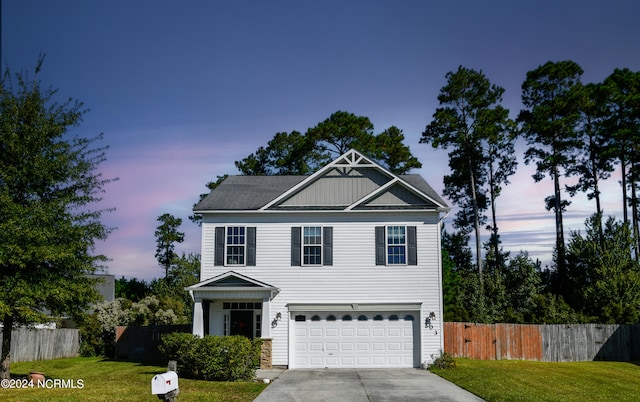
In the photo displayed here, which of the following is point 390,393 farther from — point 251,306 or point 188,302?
point 188,302

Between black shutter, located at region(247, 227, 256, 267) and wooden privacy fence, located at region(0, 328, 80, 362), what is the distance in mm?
10722

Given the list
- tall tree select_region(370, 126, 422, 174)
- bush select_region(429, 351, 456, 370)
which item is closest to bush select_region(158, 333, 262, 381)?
bush select_region(429, 351, 456, 370)

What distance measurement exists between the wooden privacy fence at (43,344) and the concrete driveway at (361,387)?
529 inches

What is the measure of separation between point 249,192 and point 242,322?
5452mm

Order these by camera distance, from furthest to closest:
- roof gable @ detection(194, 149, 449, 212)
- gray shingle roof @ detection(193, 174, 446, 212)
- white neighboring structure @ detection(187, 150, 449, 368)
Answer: gray shingle roof @ detection(193, 174, 446, 212) → roof gable @ detection(194, 149, 449, 212) → white neighboring structure @ detection(187, 150, 449, 368)

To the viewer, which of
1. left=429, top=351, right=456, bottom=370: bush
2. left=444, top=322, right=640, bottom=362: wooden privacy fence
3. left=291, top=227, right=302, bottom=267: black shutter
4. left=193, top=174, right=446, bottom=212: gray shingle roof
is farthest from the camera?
left=444, top=322, right=640, bottom=362: wooden privacy fence

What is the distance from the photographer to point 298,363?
22562 mm

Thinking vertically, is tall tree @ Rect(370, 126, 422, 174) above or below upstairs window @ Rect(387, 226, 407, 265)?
above

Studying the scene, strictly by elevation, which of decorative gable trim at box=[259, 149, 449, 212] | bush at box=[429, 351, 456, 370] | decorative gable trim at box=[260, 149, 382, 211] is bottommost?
bush at box=[429, 351, 456, 370]

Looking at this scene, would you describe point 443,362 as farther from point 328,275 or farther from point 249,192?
point 249,192

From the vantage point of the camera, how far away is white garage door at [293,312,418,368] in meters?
22.6

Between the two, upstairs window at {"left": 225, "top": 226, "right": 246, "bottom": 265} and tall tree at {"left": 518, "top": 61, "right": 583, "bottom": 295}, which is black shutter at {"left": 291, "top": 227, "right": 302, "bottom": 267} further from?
tall tree at {"left": 518, "top": 61, "right": 583, "bottom": 295}

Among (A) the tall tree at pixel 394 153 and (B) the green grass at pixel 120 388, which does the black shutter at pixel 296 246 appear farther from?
(A) the tall tree at pixel 394 153

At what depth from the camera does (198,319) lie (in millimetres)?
22188
